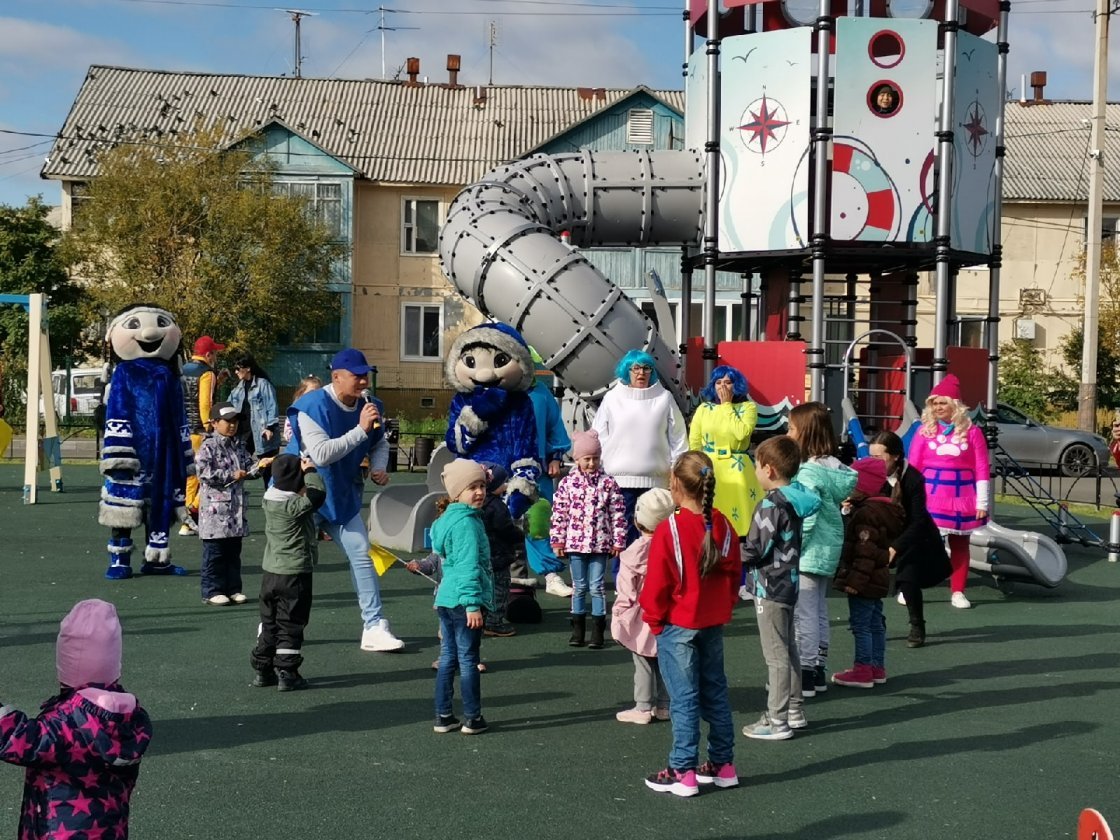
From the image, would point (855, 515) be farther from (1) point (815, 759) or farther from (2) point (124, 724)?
(2) point (124, 724)

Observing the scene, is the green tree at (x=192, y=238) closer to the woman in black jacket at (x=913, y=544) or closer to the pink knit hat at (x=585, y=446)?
the pink knit hat at (x=585, y=446)

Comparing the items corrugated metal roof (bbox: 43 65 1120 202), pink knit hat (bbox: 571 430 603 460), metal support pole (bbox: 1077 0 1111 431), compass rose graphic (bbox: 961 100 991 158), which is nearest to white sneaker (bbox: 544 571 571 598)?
pink knit hat (bbox: 571 430 603 460)

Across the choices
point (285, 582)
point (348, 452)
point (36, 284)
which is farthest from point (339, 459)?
point (36, 284)

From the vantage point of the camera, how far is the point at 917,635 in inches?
358

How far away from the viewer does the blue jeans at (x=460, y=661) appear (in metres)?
6.57

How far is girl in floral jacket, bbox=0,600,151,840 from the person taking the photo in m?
3.66

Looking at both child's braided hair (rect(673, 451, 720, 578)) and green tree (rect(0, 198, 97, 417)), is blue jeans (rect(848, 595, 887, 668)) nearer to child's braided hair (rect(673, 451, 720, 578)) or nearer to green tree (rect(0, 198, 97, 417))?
child's braided hair (rect(673, 451, 720, 578))

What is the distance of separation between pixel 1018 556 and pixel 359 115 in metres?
35.4

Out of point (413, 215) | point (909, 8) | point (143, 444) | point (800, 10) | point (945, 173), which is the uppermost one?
point (413, 215)

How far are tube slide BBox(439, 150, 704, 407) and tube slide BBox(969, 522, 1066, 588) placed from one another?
3.21 meters

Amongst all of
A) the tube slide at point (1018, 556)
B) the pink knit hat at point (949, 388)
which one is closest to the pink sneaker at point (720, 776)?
the tube slide at point (1018, 556)

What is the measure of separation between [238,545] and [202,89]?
37.6 meters

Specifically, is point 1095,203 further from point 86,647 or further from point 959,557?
point 86,647

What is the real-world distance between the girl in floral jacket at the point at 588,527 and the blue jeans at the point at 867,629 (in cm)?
157
